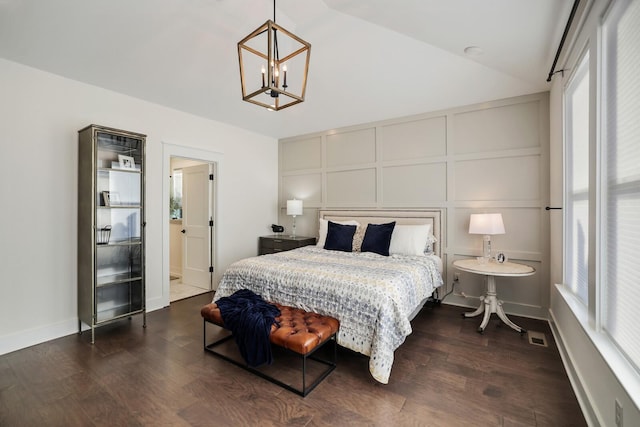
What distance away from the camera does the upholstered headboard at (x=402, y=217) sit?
395 centimetres

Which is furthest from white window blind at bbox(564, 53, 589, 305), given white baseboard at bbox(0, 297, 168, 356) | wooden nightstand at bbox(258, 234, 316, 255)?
white baseboard at bbox(0, 297, 168, 356)

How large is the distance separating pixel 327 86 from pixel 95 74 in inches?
100

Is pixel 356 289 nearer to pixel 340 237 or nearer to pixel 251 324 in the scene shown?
pixel 251 324

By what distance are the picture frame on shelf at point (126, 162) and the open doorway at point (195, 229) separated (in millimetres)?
1052

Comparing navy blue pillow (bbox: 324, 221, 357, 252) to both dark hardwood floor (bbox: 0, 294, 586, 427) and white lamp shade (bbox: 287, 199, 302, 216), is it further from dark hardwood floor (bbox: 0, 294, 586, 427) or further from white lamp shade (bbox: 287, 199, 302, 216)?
dark hardwood floor (bbox: 0, 294, 586, 427)

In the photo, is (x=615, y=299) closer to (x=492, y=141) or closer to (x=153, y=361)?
(x=492, y=141)

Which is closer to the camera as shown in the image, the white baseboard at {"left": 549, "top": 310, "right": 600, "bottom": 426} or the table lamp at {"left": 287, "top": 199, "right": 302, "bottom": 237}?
the white baseboard at {"left": 549, "top": 310, "right": 600, "bottom": 426}

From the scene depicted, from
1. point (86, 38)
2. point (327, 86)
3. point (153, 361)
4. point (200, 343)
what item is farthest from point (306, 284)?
point (86, 38)

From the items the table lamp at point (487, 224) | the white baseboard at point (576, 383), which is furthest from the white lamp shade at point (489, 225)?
the white baseboard at point (576, 383)

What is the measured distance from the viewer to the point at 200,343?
2785 millimetres

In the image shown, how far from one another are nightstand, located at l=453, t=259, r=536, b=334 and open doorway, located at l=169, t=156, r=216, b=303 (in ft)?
11.8

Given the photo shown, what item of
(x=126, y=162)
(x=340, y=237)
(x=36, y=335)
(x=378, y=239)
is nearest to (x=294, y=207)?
(x=340, y=237)

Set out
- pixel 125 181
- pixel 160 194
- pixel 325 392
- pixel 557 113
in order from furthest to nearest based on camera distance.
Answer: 1. pixel 160 194
2. pixel 125 181
3. pixel 557 113
4. pixel 325 392

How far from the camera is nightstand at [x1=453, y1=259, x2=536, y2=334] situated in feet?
9.60
